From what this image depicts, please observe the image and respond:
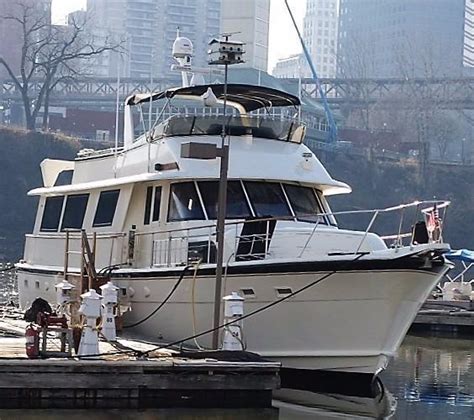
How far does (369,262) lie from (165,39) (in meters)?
110

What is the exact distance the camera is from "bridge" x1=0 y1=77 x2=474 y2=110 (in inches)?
3767

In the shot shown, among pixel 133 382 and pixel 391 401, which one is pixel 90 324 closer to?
pixel 133 382

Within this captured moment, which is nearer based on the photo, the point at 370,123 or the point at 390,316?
the point at 390,316

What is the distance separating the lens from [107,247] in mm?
20109

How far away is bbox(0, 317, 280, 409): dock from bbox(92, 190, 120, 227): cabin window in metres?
4.96

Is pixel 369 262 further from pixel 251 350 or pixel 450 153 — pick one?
pixel 450 153

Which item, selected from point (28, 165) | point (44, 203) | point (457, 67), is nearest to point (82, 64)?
point (28, 165)

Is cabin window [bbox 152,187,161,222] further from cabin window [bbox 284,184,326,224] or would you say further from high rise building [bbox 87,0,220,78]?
high rise building [bbox 87,0,220,78]

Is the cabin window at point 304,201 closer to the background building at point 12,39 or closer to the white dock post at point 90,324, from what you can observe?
the white dock post at point 90,324

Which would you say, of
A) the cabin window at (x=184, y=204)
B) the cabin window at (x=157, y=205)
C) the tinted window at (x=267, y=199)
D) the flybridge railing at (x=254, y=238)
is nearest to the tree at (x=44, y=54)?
the cabin window at (x=157, y=205)

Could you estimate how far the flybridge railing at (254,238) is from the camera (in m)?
16.4

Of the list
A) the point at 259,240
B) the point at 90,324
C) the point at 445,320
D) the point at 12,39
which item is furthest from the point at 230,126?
the point at 12,39

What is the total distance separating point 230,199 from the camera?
1866 centimetres

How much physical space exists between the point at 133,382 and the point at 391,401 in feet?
15.5
